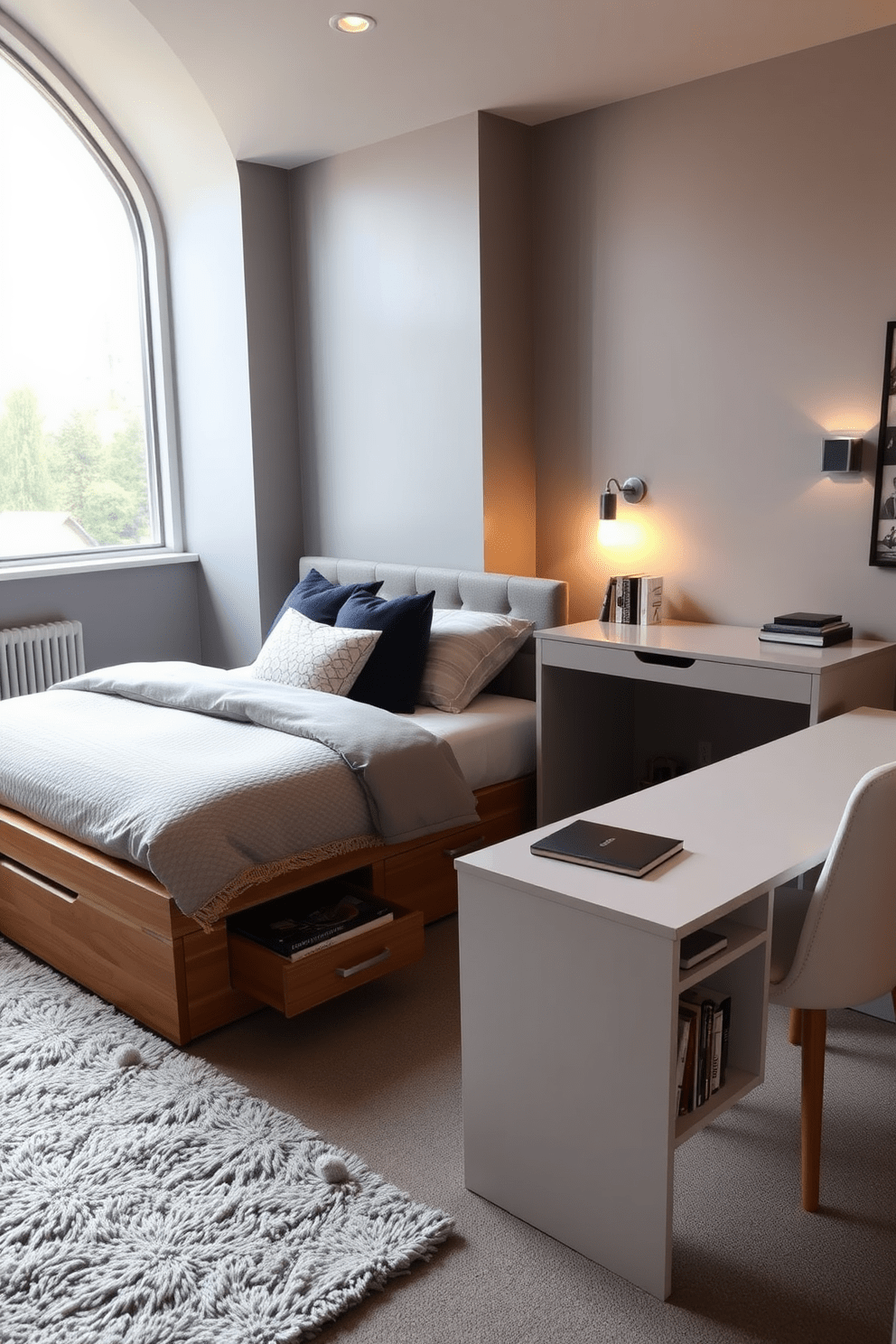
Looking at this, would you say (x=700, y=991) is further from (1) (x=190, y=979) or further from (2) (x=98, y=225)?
(2) (x=98, y=225)

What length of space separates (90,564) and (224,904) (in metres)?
2.42

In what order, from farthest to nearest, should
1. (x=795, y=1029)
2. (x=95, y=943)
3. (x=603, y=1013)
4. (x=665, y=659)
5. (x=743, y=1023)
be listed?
(x=665, y=659), (x=95, y=943), (x=795, y=1029), (x=743, y=1023), (x=603, y=1013)

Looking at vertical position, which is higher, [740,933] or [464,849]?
[740,933]

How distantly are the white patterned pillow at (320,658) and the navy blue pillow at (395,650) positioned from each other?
0.04 meters

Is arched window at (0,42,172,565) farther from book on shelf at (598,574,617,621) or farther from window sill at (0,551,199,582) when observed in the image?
book on shelf at (598,574,617,621)

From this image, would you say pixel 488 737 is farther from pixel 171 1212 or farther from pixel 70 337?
pixel 70 337

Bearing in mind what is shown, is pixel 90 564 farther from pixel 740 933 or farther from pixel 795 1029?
pixel 740 933

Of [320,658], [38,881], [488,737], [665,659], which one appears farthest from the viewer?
[320,658]

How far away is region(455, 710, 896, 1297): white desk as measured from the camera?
166 centimetres

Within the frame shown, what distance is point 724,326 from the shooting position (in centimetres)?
341

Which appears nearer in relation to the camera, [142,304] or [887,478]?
[887,478]

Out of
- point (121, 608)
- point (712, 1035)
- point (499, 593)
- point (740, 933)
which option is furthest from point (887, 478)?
point (121, 608)

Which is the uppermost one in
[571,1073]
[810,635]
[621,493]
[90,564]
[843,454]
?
[843,454]

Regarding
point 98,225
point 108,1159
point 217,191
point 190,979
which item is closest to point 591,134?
point 217,191
